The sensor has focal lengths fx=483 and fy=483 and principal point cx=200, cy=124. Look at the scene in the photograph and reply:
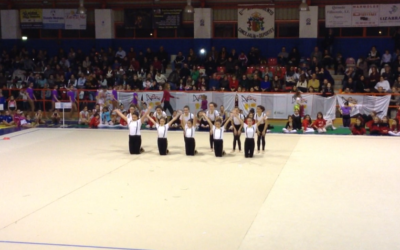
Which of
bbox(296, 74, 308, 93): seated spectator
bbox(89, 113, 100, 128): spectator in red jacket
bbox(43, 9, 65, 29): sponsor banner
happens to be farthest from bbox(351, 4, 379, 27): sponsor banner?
bbox(43, 9, 65, 29): sponsor banner

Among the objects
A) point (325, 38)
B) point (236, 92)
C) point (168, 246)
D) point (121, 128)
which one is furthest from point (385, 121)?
point (168, 246)

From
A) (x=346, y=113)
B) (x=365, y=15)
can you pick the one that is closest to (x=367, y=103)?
(x=346, y=113)

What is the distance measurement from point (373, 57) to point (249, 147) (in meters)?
13.8

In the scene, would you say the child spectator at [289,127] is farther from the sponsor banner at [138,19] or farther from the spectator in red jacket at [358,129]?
the sponsor banner at [138,19]

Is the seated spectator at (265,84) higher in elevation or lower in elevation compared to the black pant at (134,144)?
higher

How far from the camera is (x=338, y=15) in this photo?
2692cm

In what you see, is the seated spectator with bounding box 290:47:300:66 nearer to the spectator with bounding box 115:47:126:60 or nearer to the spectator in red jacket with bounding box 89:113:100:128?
the spectator with bounding box 115:47:126:60

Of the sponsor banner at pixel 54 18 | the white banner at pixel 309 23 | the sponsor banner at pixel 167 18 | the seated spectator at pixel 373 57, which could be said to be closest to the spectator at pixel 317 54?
the white banner at pixel 309 23

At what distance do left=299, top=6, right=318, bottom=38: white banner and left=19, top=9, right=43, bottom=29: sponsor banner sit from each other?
52.2 ft

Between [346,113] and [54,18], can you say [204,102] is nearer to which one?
[346,113]

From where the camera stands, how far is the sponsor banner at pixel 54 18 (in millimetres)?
29812

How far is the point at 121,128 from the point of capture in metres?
21.4

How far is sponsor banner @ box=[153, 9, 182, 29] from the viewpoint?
28.9 meters

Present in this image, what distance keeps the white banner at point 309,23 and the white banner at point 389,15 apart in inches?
137
